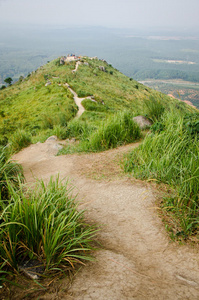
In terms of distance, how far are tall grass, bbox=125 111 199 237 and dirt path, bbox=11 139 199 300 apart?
0.99 feet

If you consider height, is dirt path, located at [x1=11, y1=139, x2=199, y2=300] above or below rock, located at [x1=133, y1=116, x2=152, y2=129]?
below

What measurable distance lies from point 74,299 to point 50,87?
87.1ft

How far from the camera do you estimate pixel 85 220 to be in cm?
311

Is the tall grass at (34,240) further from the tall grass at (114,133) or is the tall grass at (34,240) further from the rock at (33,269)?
the tall grass at (114,133)

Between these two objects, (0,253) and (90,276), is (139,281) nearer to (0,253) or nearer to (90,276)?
(90,276)

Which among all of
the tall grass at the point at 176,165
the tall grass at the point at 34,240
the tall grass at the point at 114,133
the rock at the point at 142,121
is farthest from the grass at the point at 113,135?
the tall grass at the point at 34,240

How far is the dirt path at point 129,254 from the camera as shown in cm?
188

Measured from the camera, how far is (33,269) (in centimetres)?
203

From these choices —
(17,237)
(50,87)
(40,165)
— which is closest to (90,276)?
(17,237)

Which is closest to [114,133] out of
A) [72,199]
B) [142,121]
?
[142,121]

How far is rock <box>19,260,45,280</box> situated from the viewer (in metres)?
1.97

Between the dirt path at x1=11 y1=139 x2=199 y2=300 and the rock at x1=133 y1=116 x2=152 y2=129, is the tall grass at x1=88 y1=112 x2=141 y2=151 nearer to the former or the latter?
the rock at x1=133 y1=116 x2=152 y2=129

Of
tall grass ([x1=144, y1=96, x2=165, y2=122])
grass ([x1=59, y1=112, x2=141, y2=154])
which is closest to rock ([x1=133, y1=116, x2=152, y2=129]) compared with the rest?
tall grass ([x1=144, y1=96, x2=165, y2=122])

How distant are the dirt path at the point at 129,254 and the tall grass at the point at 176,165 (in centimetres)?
30
